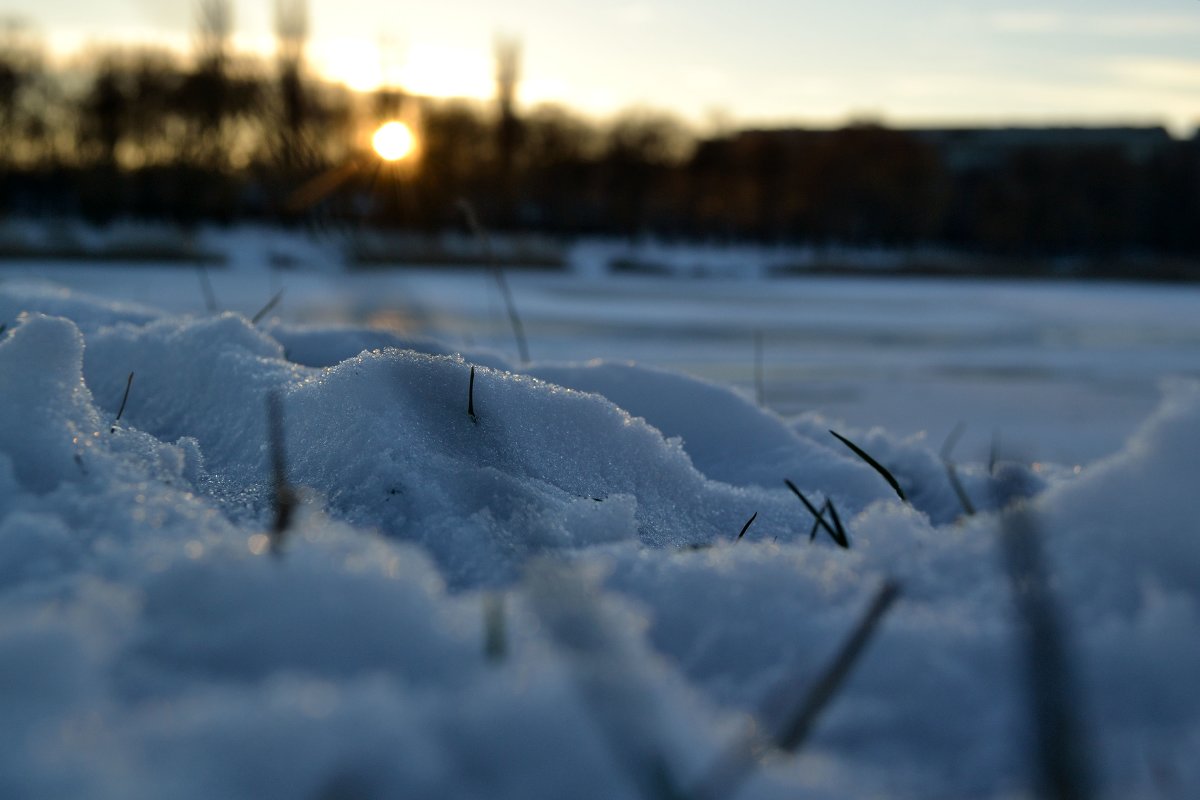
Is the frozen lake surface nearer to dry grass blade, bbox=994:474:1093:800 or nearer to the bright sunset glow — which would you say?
the bright sunset glow

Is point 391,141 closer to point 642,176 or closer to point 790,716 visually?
point 790,716

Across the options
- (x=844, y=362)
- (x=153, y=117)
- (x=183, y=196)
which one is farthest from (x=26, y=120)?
(x=844, y=362)

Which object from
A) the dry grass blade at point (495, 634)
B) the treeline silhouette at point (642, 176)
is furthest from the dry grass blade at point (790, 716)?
the treeline silhouette at point (642, 176)

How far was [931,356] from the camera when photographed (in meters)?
6.38

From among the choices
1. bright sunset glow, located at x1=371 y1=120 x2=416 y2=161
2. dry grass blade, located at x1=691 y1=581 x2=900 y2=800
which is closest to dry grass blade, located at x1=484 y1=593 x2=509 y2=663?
dry grass blade, located at x1=691 y1=581 x2=900 y2=800

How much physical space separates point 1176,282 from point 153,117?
27.9 m

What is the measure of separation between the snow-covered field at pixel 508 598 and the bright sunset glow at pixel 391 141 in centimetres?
31

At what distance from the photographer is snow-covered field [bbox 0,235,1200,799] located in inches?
15.8

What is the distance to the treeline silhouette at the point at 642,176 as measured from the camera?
2719cm

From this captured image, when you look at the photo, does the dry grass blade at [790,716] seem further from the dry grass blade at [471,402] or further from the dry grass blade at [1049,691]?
the dry grass blade at [471,402]

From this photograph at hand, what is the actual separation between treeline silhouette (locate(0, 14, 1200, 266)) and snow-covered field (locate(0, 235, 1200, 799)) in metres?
25.6

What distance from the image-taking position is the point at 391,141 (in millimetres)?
1270

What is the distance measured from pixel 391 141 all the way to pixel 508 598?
2.93 feet

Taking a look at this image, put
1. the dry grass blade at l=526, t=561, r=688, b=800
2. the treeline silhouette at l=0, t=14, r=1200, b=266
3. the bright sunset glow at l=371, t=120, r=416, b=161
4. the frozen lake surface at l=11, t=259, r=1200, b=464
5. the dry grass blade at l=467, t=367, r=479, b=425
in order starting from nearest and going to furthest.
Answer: the dry grass blade at l=526, t=561, r=688, b=800 → the dry grass blade at l=467, t=367, r=479, b=425 → the bright sunset glow at l=371, t=120, r=416, b=161 → the frozen lake surface at l=11, t=259, r=1200, b=464 → the treeline silhouette at l=0, t=14, r=1200, b=266
